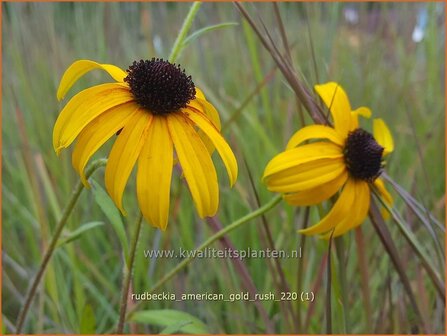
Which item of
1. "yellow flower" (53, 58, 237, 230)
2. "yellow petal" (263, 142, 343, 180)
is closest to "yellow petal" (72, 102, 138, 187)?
"yellow flower" (53, 58, 237, 230)

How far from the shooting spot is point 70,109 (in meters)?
0.49

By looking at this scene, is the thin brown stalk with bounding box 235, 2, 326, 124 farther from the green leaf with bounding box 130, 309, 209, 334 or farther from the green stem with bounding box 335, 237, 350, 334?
the green leaf with bounding box 130, 309, 209, 334

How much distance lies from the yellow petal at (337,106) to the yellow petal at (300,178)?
0.06 metres

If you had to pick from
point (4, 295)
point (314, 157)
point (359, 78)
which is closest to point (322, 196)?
point (314, 157)

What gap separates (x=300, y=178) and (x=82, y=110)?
0.22 m

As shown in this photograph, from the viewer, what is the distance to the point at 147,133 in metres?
0.48

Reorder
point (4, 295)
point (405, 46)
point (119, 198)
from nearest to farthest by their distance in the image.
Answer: point (119, 198) → point (4, 295) → point (405, 46)

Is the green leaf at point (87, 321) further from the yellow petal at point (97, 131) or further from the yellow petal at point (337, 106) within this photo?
the yellow petal at point (337, 106)

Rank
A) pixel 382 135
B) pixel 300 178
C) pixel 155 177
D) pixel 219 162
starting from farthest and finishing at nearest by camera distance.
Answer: pixel 219 162 → pixel 382 135 → pixel 300 178 → pixel 155 177

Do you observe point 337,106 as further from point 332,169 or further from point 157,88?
point 157,88

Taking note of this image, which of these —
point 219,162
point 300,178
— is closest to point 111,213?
point 300,178

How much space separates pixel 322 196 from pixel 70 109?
26 centimetres

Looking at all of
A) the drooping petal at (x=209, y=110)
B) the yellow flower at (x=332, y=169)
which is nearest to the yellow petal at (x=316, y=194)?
the yellow flower at (x=332, y=169)

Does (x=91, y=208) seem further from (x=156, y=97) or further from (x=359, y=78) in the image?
(x=359, y=78)
